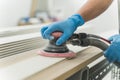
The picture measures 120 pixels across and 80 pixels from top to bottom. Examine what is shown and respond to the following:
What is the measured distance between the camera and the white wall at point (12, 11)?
10.9 feet

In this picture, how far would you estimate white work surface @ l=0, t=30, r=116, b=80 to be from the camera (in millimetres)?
754

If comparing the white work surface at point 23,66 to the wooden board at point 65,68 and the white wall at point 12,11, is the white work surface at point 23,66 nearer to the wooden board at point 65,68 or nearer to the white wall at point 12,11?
the wooden board at point 65,68

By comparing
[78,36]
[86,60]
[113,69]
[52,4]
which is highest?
[52,4]

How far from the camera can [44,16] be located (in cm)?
372

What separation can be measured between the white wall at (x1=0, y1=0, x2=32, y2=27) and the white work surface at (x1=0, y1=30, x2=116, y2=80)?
7.97ft

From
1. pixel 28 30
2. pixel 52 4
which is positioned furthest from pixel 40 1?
pixel 28 30

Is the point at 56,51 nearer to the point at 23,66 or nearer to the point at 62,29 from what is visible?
the point at 62,29

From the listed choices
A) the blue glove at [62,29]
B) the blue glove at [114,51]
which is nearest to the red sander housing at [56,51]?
the blue glove at [62,29]

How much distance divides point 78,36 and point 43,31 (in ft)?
0.59

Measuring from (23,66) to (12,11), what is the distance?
2.75 metres

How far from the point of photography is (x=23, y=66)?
0.86m

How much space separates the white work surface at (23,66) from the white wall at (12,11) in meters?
2.43

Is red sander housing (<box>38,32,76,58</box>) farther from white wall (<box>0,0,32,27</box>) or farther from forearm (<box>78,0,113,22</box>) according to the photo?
white wall (<box>0,0,32,27</box>)

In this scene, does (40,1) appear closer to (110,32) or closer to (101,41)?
(110,32)
